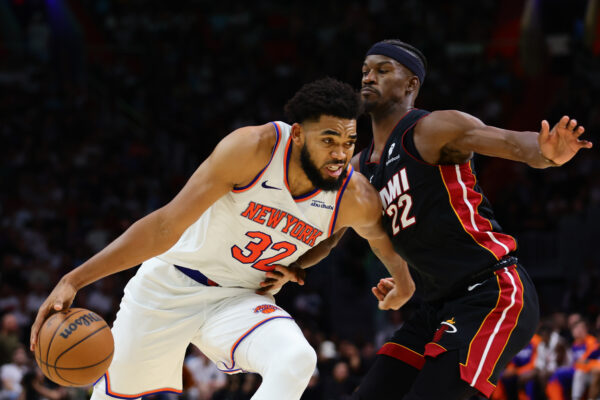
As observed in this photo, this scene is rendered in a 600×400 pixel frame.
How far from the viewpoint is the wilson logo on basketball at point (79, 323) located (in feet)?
12.6

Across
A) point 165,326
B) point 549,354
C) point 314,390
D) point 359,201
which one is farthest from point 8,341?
point 359,201

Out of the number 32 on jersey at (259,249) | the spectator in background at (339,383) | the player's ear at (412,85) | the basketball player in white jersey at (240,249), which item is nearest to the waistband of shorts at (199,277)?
the basketball player in white jersey at (240,249)

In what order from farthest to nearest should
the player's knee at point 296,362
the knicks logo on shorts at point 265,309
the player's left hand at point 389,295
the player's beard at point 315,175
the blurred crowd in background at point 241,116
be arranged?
the blurred crowd in background at point 241,116 → the player's left hand at point 389,295 → the knicks logo on shorts at point 265,309 → the player's beard at point 315,175 → the player's knee at point 296,362

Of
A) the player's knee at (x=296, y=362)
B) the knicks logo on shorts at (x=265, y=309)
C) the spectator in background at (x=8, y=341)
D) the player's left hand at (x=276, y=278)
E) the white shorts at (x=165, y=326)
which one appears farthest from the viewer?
the spectator in background at (x=8, y=341)

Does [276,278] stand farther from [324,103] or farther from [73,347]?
[73,347]

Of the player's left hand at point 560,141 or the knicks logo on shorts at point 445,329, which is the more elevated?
the player's left hand at point 560,141

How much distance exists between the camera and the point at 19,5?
60.2ft

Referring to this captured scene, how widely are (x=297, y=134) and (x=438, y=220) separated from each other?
90 centimetres

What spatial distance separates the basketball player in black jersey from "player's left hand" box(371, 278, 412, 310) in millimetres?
324

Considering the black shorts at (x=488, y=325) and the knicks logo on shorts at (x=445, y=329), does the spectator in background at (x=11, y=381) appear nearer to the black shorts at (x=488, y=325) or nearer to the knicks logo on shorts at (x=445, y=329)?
the black shorts at (x=488, y=325)

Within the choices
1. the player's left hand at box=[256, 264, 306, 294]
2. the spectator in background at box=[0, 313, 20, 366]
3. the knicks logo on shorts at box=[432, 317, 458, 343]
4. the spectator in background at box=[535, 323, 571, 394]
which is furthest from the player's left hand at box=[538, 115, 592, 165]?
the spectator in background at box=[0, 313, 20, 366]

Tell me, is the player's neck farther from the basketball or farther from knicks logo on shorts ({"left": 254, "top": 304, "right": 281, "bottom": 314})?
the basketball

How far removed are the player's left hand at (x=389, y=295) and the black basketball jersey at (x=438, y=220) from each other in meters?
0.45

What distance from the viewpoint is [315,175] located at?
407 cm
